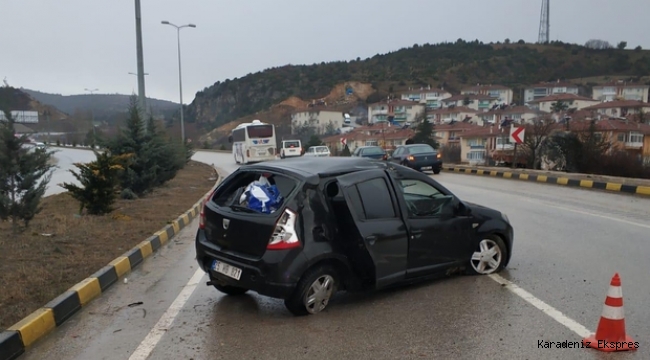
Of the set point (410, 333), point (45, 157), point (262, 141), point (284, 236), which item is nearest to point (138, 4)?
point (45, 157)

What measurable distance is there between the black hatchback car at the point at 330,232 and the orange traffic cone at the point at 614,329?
1876 mm

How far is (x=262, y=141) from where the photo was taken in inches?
1522

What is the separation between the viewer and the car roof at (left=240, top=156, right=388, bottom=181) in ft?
16.2

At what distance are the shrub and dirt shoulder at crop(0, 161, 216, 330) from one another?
0.31 m

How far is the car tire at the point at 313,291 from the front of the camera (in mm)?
4645

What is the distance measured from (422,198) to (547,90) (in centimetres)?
11903

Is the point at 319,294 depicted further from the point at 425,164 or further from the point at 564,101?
the point at 564,101

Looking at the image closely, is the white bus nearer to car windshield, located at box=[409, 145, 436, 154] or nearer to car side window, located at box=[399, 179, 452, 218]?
car windshield, located at box=[409, 145, 436, 154]

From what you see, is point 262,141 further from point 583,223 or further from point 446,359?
point 446,359

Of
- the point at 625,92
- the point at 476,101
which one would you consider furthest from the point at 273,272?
the point at 625,92

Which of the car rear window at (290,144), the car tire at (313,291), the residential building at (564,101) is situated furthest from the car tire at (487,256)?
the residential building at (564,101)

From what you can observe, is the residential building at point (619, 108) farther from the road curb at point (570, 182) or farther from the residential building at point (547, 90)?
the road curb at point (570, 182)

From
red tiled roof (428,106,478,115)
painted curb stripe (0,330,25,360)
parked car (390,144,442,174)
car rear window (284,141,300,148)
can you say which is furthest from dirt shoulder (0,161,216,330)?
red tiled roof (428,106,478,115)

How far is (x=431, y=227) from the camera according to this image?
5.46 metres
